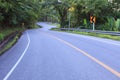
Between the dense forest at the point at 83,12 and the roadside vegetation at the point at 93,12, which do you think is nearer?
the dense forest at the point at 83,12

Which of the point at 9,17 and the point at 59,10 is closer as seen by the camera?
the point at 9,17

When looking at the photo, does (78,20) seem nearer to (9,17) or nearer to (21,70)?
(9,17)

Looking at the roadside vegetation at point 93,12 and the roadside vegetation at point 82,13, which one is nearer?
the roadside vegetation at point 82,13

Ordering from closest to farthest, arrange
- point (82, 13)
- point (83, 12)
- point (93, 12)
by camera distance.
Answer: point (93, 12), point (83, 12), point (82, 13)

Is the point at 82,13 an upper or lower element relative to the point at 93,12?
lower

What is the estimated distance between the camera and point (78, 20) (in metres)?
66.0

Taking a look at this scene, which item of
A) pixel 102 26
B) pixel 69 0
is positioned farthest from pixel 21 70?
pixel 69 0

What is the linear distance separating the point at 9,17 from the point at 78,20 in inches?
755

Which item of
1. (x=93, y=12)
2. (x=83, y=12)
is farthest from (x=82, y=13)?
(x=93, y=12)

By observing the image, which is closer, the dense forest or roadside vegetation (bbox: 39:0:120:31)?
the dense forest

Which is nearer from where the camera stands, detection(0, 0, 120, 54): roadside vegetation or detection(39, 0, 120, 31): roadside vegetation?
detection(0, 0, 120, 54): roadside vegetation

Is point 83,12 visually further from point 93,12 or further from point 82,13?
point 93,12

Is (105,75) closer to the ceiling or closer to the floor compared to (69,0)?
closer to the floor

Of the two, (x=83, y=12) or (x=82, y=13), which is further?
(x=82, y=13)
